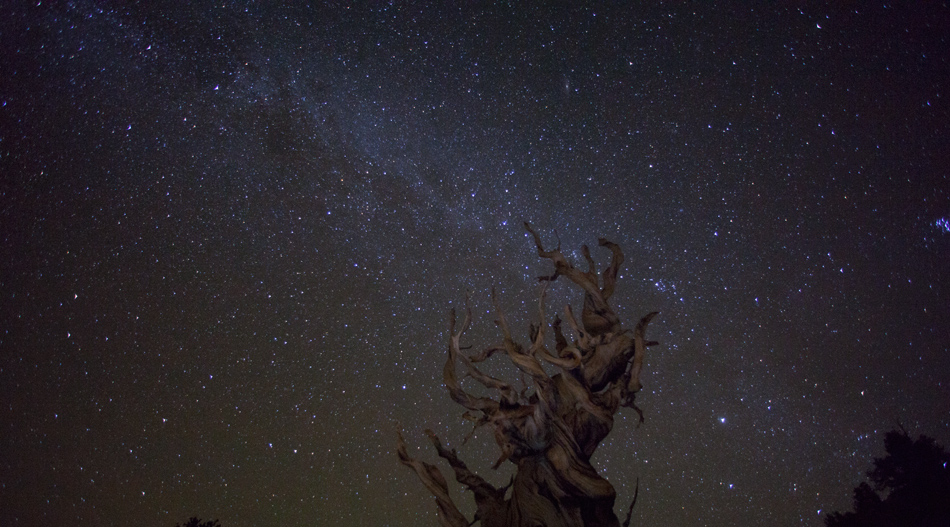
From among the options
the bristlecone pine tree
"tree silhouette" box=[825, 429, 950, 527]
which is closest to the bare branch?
the bristlecone pine tree

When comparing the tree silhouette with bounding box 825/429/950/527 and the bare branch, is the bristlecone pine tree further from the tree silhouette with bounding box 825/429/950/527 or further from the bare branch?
the tree silhouette with bounding box 825/429/950/527

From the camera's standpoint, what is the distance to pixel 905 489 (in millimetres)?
13102

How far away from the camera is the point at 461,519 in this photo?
9188mm

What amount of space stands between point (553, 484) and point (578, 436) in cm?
92

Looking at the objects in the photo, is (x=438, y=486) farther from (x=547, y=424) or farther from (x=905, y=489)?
(x=905, y=489)

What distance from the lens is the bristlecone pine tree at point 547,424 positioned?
875 centimetres

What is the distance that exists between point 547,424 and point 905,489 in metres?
9.74

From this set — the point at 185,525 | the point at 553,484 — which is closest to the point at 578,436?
the point at 553,484

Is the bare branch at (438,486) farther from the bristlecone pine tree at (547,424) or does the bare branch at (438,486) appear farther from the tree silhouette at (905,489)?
the tree silhouette at (905,489)

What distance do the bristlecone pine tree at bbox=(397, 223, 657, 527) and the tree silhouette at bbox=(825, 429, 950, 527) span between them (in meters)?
7.40

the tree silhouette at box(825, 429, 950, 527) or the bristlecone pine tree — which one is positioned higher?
the bristlecone pine tree

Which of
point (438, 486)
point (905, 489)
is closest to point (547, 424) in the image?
point (438, 486)

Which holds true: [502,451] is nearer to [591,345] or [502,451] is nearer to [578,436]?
[578,436]

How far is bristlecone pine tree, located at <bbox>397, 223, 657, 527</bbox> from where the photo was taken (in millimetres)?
8750
